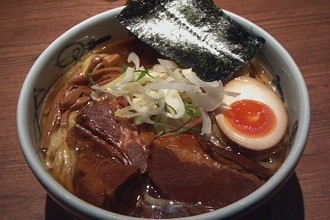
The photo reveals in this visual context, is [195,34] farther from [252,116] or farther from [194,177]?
[194,177]

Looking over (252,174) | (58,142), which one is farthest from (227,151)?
(58,142)

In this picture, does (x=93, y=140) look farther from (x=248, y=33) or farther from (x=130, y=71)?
(x=248, y=33)

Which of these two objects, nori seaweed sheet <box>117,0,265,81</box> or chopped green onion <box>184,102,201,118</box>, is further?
nori seaweed sheet <box>117,0,265,81</box>

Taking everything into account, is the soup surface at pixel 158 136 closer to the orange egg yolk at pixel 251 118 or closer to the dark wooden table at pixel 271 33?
the orange egg yolk at pixel 251 118

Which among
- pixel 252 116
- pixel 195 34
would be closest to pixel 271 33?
pixel 195 34

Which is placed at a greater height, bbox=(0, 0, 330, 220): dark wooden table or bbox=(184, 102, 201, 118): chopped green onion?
bbox=(184, 102, 201, 118): chopped green onion

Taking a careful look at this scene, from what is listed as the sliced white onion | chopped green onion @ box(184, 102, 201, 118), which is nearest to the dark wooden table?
chopped green onion @ box(184, 102, 201, 118)

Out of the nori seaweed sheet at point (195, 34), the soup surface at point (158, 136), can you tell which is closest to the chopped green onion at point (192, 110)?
the soup surface at point (158, 136)

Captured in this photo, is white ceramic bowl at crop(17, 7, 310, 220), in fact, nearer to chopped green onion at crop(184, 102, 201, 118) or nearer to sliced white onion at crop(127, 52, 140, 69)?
sliced white onion at crop(127, 52, 140, 69)
